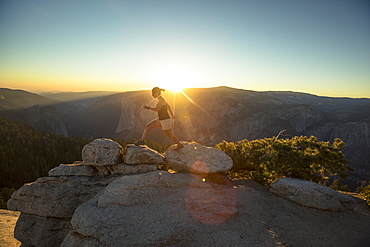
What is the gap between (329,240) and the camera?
744 centimetres

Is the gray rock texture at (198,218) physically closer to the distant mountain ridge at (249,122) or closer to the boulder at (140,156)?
the boulder at (140,156)

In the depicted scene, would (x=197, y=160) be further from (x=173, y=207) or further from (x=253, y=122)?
(x=253, y=122)

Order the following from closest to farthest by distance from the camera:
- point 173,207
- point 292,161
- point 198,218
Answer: point 198,218 < point 173,207 < point 292,161

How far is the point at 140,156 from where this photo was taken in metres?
10.9

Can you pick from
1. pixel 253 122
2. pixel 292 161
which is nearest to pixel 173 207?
pixel 292 161

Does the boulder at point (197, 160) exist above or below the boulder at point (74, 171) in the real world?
above

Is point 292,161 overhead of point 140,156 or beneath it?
beneath

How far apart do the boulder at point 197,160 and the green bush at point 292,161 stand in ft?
7.19

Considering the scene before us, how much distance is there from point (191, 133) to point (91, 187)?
118 metres

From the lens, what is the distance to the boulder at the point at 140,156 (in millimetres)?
10797

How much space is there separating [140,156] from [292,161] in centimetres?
966

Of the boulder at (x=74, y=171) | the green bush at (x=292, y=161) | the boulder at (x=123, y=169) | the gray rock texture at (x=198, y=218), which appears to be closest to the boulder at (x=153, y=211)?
the gray rock texture at (x=198, y=218)

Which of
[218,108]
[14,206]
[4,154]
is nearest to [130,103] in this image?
[218,108]

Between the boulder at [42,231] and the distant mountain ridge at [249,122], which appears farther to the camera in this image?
the distant mountain ridge at [249,122]
